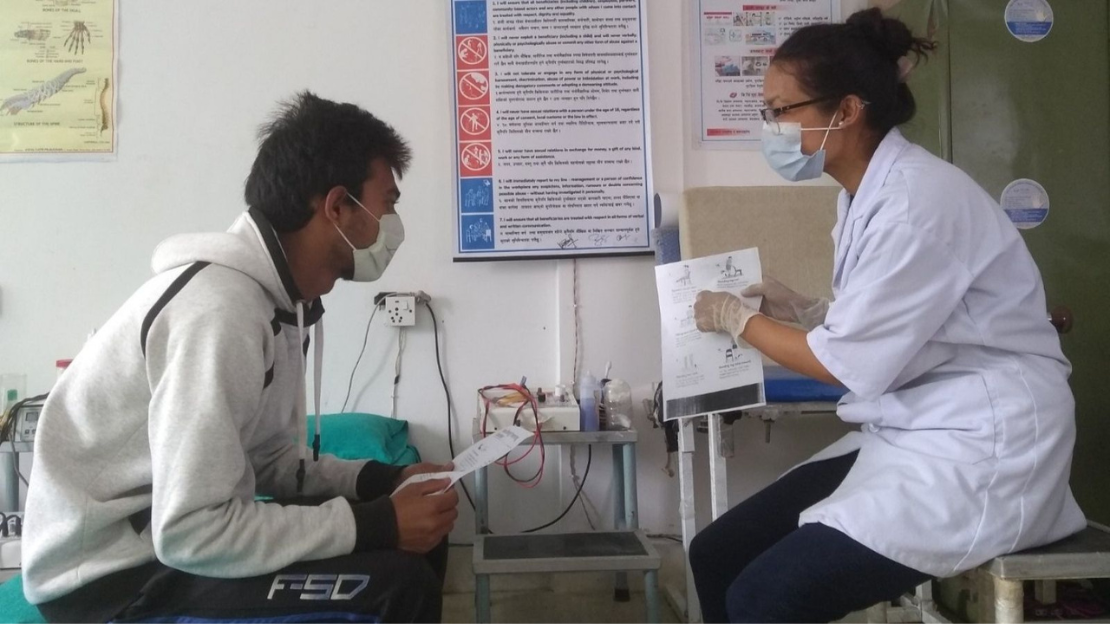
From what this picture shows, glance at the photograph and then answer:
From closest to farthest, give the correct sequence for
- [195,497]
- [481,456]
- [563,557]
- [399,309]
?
[195,497]
[481,456]
[563,557]
[399,309]

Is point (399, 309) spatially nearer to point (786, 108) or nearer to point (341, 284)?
point (341, 284)

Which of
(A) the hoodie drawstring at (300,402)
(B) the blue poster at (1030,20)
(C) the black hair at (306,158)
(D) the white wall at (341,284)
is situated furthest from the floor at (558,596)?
(B) the blue poster at (1030,20)

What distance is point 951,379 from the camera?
1.03 m

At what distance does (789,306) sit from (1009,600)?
0.63 meters

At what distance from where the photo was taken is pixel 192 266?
40.0 inches

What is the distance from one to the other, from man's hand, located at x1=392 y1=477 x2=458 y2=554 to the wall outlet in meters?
1.08

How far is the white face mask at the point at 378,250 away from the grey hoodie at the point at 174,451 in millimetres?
227

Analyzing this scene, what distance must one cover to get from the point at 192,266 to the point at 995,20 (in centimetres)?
196

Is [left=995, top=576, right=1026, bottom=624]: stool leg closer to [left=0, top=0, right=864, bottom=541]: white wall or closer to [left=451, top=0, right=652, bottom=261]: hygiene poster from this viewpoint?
[left=0, top=0, right=864, bottom=541]: white wall

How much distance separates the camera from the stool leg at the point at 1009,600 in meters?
0.98

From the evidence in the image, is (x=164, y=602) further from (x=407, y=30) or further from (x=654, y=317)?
(x=407, y=30)

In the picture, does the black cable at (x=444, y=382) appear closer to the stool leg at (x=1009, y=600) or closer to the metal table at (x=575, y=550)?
the metal table at (x=575, y=550)

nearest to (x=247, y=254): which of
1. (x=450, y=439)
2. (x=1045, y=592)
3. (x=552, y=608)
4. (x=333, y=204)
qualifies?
(x=333, y=204)

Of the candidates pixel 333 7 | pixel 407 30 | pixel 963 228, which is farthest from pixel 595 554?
pixel 333 7
